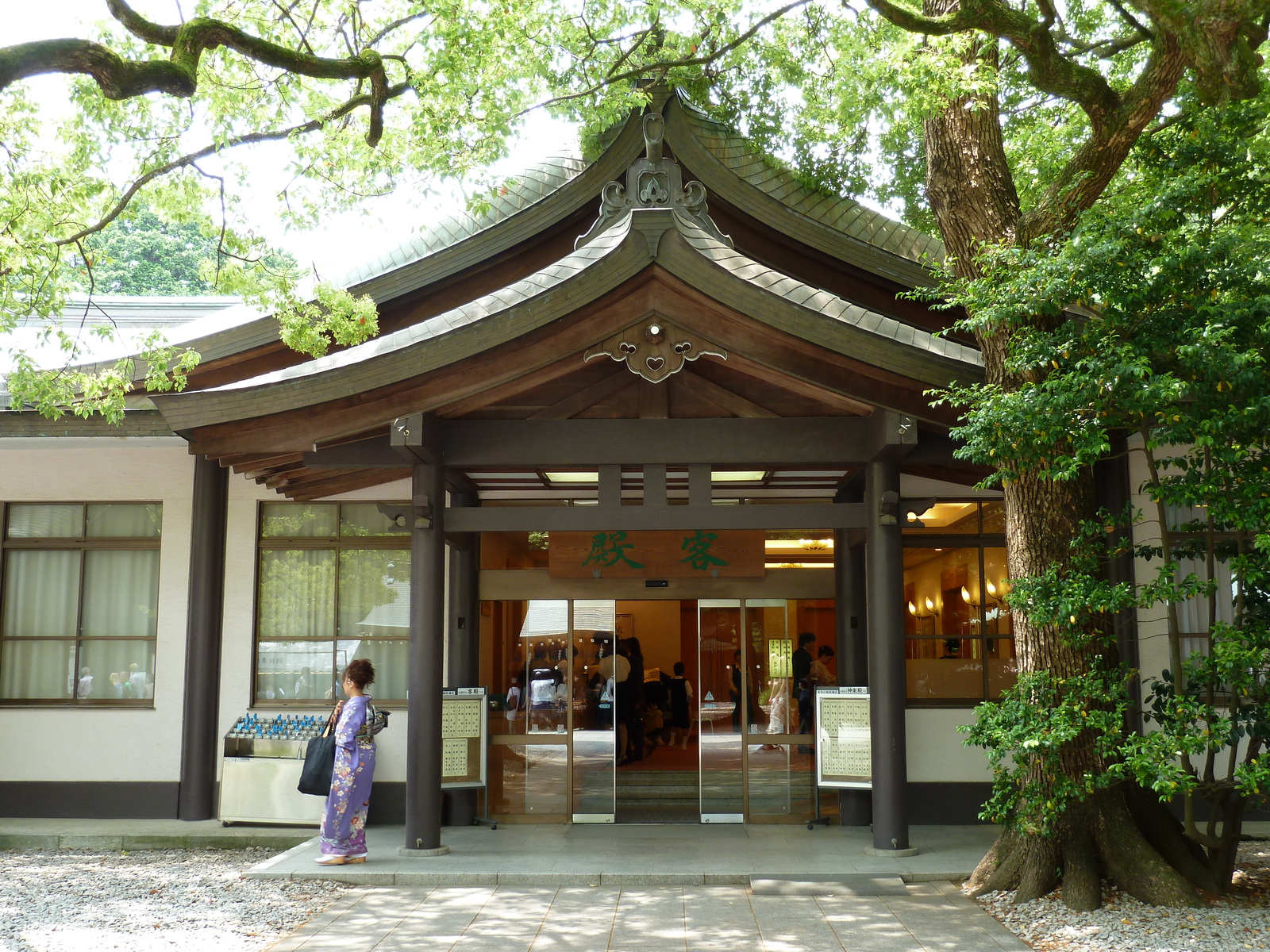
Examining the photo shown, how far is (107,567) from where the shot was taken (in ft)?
32.8

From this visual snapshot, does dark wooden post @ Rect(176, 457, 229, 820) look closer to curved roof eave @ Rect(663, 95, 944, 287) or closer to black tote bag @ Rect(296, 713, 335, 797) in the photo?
black tote bag @ Rect(296, 713, 335, 797)

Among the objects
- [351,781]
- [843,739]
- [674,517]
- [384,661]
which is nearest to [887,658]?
[843,739]

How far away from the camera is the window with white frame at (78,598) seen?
984cm

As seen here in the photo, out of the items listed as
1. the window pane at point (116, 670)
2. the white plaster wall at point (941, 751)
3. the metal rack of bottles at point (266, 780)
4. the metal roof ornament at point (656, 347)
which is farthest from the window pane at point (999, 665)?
the window pane at point (116, 670)

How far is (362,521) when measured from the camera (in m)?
9.91

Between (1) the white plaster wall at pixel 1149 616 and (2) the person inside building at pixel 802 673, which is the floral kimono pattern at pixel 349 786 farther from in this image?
(1) the white plaster wall at pixel 1149 616

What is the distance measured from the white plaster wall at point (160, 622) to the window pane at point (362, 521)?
148cm

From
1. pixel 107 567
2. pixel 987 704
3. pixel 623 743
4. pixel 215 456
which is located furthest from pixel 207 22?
pixel 623 743

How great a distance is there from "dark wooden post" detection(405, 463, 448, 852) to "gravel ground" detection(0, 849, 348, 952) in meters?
0.79

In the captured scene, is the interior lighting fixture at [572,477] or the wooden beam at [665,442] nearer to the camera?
the wooden beam at [665,442]

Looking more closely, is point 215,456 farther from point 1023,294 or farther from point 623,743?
point 623,743

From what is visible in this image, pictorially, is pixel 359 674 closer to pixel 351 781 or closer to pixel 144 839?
pixel 351 781

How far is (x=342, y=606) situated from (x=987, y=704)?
602 centimetres

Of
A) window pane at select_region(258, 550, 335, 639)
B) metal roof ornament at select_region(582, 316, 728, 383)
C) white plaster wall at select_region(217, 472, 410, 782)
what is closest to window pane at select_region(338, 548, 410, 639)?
window pane at select_region(258, 550, 335, 639)
